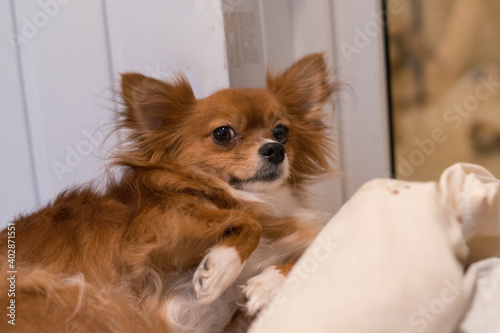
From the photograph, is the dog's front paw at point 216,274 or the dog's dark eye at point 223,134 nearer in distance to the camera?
the dog's front paw at point 216,274

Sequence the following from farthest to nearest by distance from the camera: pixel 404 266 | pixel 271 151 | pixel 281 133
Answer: pixel 281 133, pixel 271 151, pixel 404 266

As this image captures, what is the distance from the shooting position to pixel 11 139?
1.97m

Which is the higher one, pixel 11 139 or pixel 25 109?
pixel 25 109

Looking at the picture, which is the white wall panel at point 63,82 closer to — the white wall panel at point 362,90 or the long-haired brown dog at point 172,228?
the long-haired brown dog at point 172,228

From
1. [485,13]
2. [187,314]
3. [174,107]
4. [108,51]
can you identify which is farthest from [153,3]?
[485,13]

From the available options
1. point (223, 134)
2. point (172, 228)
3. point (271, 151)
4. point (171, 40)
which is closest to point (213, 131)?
point (223, 134)

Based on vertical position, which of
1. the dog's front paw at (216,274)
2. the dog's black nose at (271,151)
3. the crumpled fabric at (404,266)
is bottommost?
the dog's front paw at (216,274)

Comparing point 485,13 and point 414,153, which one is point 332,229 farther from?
point 485,13

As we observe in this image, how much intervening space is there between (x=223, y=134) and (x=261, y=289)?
52cm

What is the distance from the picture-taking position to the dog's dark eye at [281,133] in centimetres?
160

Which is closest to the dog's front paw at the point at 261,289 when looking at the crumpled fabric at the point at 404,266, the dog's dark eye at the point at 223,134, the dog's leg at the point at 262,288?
the dog's leg at the point at 262,288

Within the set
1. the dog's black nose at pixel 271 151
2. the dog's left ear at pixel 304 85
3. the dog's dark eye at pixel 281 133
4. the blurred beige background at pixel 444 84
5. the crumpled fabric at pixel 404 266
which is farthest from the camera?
the blurred beige background at pixel 444 84

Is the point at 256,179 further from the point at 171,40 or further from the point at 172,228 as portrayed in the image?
the point at 171,40

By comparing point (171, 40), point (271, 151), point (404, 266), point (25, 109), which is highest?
point (171, 40)
